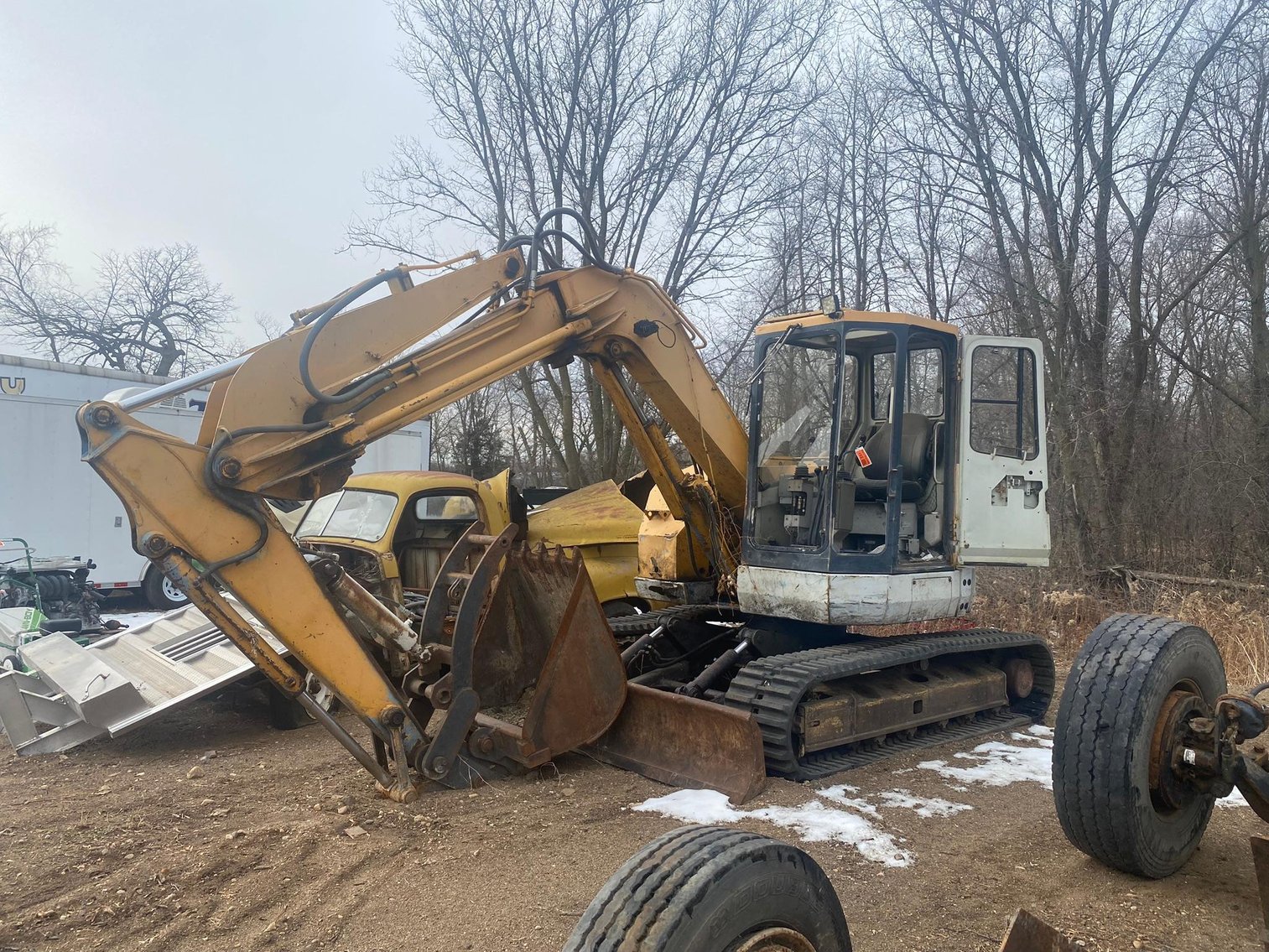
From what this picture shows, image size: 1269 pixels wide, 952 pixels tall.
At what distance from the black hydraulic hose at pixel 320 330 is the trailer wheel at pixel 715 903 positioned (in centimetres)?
322

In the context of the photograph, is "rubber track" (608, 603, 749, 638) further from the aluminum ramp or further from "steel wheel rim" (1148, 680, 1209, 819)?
"steel wheel rim" (1148, 680, 1209, 819)

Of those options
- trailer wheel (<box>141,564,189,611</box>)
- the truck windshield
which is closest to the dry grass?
the truck windshield

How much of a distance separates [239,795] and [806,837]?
316 cm

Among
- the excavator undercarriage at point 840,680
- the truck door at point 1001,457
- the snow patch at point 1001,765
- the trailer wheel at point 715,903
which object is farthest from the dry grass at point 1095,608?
the trailer wheel at point 715,903

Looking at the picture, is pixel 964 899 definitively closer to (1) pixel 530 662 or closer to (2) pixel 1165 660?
(2) pixel 1165 660

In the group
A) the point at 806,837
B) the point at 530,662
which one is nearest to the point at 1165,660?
the point at 806,837

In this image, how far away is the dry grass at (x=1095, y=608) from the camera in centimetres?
891

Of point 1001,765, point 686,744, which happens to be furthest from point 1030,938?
point 1001,765

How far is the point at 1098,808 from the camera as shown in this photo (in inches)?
144

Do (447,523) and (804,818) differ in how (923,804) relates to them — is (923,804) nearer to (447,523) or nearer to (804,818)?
(804,818)

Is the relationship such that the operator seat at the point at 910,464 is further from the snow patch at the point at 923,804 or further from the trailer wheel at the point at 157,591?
the trailer wheel at the point at 157,591

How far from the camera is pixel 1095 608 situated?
1079cm

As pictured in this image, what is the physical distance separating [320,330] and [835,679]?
377 cm

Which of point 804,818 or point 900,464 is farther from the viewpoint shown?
point 900,464
